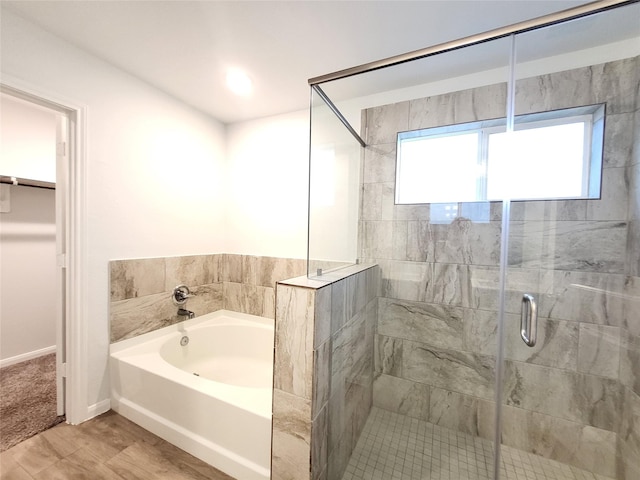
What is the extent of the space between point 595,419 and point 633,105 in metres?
1.72

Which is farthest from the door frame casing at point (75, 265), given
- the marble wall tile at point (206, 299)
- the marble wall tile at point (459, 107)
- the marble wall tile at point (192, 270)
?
the marble wall tile at point (459, 107)

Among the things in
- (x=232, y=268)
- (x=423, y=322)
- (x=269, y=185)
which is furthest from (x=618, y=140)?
(x=232, y=268)

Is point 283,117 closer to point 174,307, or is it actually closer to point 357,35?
point 357,35

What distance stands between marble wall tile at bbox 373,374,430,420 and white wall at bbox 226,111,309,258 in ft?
3.97

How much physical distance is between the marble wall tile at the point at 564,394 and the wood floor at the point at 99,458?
1.76m

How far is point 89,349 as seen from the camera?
165 cm

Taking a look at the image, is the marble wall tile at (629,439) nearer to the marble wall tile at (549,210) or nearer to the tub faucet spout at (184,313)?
the marble wall tile at (549,210)

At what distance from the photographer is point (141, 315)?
191cm

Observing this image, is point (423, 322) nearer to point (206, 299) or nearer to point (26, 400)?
point (206, 299)

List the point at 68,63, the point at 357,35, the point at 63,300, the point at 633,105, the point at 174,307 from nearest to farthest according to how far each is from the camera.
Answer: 1. the point at 633,105
2. the point at 357,35
3. the point at 68,63
4. the point at 63,300
5. the point at 174,307

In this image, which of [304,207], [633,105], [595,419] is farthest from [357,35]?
[595,419]

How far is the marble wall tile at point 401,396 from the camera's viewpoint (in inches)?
70.7

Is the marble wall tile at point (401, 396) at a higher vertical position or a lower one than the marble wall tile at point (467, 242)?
lower

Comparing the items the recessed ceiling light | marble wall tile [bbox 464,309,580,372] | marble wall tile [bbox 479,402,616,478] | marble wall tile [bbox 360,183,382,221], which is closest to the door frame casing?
the recessed ceiling light
